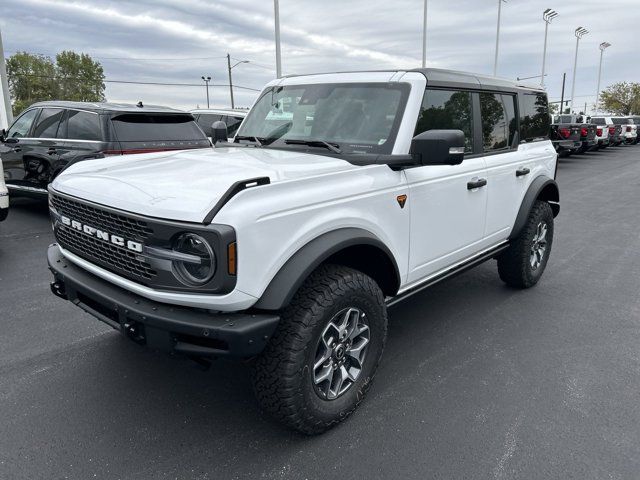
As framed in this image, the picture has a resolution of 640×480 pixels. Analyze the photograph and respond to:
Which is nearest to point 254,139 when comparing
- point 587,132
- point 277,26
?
point 277,26

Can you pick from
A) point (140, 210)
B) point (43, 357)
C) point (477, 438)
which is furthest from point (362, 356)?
point (43, 357)

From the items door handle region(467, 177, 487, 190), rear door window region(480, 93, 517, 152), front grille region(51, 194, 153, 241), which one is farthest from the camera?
rear door window region(480, 93, 517, 152)

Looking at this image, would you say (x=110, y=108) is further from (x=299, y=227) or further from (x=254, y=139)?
(x=299, y=227)

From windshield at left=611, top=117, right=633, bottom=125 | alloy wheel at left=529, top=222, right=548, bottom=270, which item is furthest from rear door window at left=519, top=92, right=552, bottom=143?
windshield at left=611, top=117, right=633, bottom=125

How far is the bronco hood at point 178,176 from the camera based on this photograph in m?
2.26

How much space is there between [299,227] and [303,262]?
0.17 meters

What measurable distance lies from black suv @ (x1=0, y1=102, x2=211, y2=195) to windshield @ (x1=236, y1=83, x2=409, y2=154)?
3.91m

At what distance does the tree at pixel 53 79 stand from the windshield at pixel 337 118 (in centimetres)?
7773

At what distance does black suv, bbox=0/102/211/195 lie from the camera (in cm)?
710

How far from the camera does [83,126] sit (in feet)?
24.0

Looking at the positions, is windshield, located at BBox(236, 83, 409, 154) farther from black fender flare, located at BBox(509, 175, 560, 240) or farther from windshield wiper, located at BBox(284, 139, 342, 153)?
black fender flare, located at BBox(509, 175, 560, 240)

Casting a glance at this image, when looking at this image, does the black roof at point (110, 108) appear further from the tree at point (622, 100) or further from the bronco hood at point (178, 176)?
the tree at point (622, 100)

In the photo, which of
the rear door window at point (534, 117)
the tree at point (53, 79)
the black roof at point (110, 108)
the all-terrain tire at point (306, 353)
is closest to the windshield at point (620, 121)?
the rear door window at point (534, 117)

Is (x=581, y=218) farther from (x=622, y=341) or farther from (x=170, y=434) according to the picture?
(x=170, y=434)
